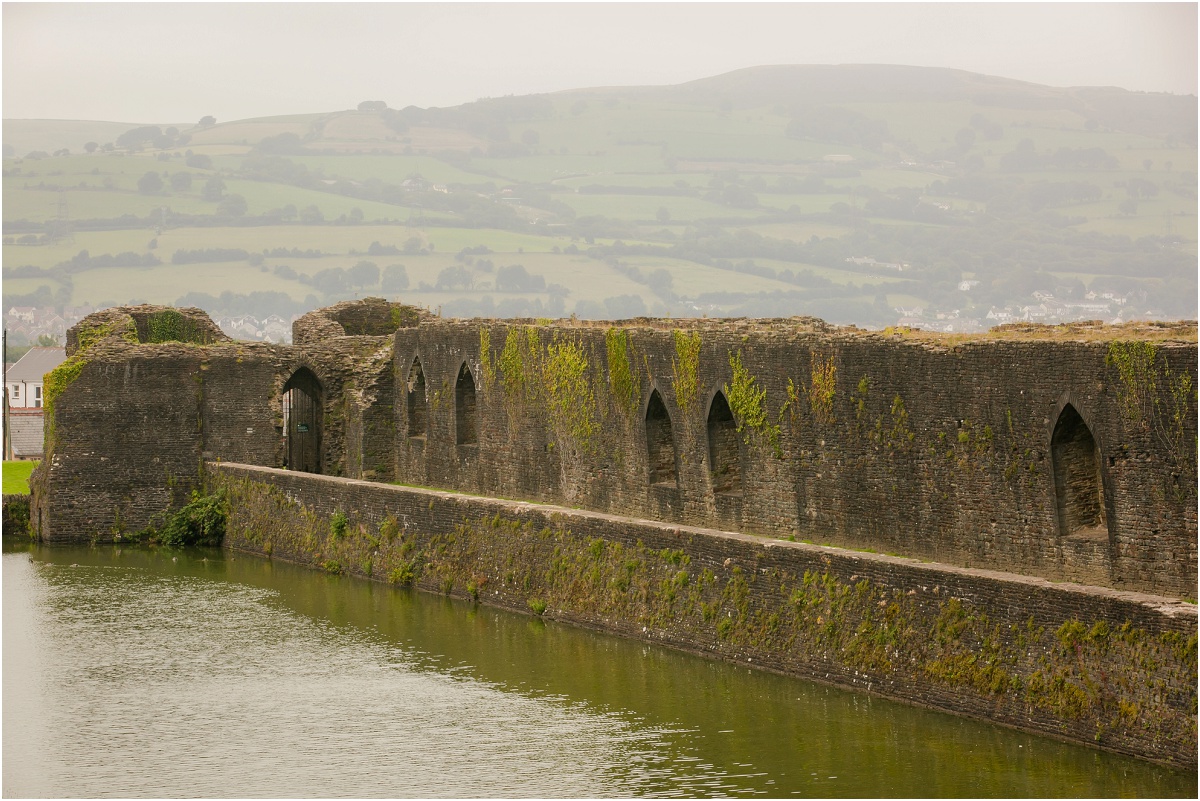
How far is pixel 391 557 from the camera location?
89.4ft

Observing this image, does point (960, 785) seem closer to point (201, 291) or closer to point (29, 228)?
point (201, 291)

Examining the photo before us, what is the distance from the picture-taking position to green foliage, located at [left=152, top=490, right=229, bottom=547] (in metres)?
32.8

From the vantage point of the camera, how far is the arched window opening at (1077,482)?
18922mm

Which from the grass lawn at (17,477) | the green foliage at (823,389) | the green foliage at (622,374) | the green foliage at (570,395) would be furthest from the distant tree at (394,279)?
the green foliage at (823,389)

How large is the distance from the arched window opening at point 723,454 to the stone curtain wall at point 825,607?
7.51 ft

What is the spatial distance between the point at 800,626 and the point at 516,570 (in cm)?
613

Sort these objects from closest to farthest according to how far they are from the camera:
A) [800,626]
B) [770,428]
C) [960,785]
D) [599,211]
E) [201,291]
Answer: [960,785]
[800,626]
[770,428]
[201,291]
[599,211]

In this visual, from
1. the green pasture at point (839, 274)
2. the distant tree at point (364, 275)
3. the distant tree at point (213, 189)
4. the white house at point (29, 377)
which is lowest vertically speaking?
the white house at point (29, 377)

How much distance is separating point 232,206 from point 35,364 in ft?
247

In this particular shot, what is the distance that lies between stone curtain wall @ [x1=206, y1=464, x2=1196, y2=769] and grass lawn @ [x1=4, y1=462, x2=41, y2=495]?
12.5 meters

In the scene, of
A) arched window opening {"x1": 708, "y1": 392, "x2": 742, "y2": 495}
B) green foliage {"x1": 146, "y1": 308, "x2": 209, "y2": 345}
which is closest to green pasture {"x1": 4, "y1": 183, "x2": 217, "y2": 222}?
green foliage {"x1": 146, "y1": 308, "x2": 209, "y2": 345}

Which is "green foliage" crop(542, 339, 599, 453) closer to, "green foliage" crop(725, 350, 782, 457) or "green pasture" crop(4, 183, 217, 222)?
"green foliage" crop(725, 350, 782, 457)

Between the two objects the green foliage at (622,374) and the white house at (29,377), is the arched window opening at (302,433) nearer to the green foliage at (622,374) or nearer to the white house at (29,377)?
the green foliage at (622,374)

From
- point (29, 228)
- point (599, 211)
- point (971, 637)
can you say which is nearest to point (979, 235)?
point (599, 211)
